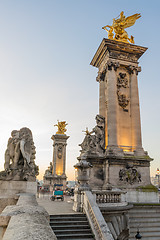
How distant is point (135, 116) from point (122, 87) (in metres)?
3.01

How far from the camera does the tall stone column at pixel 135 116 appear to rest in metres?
18.5

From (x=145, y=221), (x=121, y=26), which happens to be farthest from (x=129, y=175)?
(x=121, y=26)

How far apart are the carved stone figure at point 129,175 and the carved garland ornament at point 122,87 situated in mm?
5760

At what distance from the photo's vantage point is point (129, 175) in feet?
54.7

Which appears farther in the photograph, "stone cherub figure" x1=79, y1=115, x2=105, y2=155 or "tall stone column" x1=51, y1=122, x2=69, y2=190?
"tall stone column" x1=51, y1=122, x2=69, y2=190

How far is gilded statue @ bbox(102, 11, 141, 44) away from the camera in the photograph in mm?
21016

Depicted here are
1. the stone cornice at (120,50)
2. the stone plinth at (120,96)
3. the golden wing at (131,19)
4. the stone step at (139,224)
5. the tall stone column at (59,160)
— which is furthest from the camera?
the tall stone column at (59,160)

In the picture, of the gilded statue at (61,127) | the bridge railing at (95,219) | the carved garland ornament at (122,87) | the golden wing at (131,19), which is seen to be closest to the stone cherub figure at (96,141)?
the carved garland ornament at (122,87)

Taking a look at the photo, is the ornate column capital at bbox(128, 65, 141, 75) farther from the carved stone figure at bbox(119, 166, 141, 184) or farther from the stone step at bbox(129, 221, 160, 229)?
the stone step at bbox(129, 221, 160, 229)

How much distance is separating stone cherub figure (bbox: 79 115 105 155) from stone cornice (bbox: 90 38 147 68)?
606cm

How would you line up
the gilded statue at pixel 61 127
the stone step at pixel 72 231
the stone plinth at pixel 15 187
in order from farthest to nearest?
the gilded statue at pixel 61 127 < the stone plinth at pixel 15 187 < the stone step at pixel 72 231

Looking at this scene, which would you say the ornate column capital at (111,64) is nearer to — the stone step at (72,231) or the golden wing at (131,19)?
the golden wing at (131,19)

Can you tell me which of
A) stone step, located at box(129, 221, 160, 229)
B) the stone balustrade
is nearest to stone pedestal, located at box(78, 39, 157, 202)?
stone step, located at box(129, 221, 160, 229)

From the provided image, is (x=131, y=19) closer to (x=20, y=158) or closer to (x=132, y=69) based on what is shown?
(x=132, y=69)
